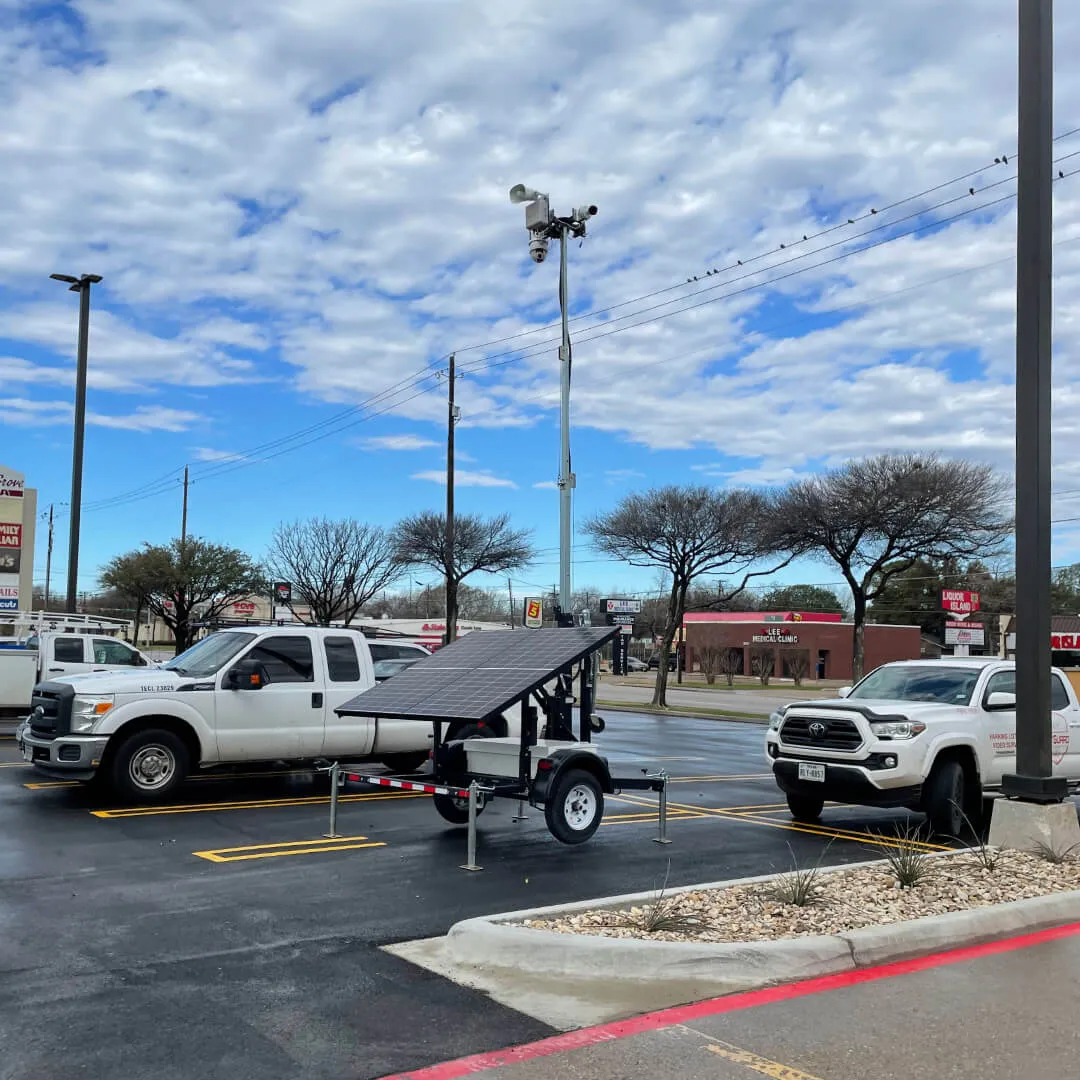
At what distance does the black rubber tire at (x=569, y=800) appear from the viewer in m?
9.73

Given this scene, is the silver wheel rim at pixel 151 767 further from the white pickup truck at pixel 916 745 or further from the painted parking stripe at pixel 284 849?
the white pickup truck at pixel 916 745

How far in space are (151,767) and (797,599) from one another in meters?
93.4

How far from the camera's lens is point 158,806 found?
11.6 m

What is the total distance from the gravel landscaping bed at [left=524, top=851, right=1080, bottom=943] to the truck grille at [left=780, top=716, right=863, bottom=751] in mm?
2371

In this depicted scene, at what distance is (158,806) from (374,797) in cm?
250

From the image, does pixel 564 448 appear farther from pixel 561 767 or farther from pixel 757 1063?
pixel 757 1063

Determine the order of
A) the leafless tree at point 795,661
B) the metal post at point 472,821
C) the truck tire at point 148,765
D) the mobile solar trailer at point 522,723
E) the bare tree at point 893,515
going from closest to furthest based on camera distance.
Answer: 1. the metal post at point 472,821
2. the mobile solar trailer at point 522,723
3. the truck tire at point 148,765
4. the bare tree at point 893,515
5. the leafless tree at point 795,661

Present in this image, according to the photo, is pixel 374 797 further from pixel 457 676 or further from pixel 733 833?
pixel 733 833

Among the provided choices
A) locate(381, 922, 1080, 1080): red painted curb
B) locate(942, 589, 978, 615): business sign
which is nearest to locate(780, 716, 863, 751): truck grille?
locate(381, 922, 1080, 1080): red painted curb

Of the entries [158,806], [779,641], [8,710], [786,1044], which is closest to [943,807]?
[786,1044]

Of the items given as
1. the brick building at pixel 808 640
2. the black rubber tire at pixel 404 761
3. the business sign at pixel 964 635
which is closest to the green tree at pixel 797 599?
the brick building at pixel 808 640

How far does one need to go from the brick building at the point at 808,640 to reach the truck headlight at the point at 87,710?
231 ft

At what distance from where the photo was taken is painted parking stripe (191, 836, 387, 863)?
29.8 feet

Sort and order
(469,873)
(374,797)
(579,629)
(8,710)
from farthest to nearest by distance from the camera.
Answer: (8,710)
(374,797)
(579,629)
(469,873)
